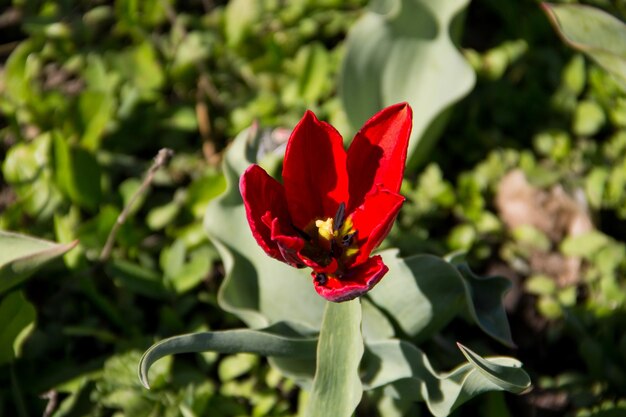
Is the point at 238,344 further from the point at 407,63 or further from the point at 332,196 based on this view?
the point at 407,63

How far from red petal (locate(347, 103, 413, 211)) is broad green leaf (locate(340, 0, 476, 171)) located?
0.79 metres

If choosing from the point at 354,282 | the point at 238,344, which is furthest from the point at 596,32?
the point at 238,344

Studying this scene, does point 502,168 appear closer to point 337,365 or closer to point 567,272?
point 567,272

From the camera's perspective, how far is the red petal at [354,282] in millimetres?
1241

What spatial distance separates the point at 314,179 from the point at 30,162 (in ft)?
3.90

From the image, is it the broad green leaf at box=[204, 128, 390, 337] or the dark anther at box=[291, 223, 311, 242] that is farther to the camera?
the broad green leaf at box=[204, 128, 390, 337]

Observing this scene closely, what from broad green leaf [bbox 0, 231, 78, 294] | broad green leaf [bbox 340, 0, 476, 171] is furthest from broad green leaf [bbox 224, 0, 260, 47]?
broad green leaf [bbox 0, 231, 78, 294]

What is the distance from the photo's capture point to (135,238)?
2205mm

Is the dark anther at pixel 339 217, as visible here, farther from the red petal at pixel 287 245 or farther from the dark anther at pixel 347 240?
the red petal at pixel 287 245

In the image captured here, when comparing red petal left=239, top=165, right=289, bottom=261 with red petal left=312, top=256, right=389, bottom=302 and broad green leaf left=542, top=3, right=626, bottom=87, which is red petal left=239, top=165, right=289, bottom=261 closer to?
red petal left=312, top=256, right=389, bottom=302

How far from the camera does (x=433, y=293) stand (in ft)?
5.43

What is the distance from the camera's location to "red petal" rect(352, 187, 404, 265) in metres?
1.26

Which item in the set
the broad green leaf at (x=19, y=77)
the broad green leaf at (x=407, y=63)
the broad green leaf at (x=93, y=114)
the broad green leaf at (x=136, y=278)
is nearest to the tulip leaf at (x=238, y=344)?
the broad green leaf at (x=136, y=278)

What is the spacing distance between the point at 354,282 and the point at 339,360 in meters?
0.18
